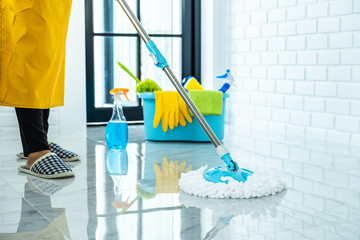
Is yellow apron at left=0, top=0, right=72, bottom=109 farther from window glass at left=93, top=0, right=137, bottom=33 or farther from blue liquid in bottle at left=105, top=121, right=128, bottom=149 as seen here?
window glass at left=93, top=0, right=137, bottom=33

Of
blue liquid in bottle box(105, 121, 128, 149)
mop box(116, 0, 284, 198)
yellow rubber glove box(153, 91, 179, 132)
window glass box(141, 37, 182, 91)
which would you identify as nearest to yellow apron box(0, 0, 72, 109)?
mop box(116, 0, 284, 198)

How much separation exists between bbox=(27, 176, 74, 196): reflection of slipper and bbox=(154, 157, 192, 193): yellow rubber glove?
318 mm

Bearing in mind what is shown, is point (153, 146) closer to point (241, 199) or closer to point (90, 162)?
point (90, 162)

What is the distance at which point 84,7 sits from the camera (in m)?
3.71

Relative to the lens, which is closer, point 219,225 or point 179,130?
point 219,225

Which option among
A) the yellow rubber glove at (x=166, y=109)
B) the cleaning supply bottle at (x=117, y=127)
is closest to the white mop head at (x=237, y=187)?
the cleaning supply bottle at (x=117, y=127)

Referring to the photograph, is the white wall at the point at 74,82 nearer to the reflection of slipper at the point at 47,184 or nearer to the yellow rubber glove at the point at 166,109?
the yellow rubber glove at the point at 166,109

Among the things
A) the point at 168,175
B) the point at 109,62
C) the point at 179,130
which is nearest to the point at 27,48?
the point at 168,175

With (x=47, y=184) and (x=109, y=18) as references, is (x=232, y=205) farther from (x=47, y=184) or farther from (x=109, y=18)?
(x=109, y=18)

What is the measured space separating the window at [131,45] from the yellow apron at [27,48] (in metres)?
1.90

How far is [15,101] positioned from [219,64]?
2386 mm

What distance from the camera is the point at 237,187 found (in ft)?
5.42

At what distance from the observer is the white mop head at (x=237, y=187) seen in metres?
1.64

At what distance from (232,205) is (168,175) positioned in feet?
1.65
